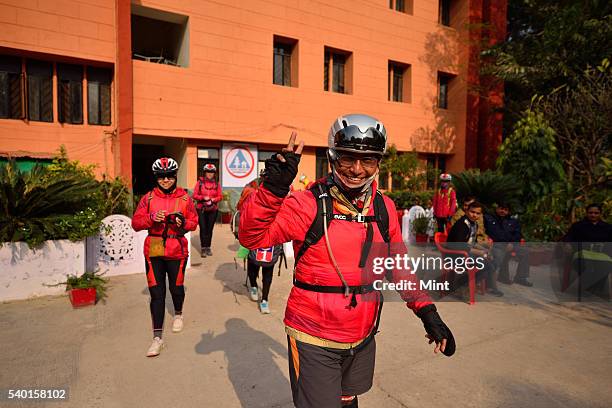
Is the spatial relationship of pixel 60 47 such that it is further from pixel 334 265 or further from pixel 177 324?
pixel 334 265

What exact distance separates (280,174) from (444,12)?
22217 mm

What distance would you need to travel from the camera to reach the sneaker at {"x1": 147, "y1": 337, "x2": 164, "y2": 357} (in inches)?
153

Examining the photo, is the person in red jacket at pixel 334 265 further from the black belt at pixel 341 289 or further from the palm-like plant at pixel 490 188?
the palm-like plant at pixel 490 188

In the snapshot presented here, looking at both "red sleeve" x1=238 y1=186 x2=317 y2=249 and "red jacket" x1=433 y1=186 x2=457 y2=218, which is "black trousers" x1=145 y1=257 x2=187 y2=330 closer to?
"red sleeve" x1=238 y1=186 x2=317 y2=249

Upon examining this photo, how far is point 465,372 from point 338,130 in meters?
2.90

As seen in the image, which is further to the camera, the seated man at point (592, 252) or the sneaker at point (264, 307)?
the seated man at point (592, 252)

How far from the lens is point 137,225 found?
4180 millimetres

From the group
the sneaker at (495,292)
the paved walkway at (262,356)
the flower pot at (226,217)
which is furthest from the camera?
the flower pot at (226,217)

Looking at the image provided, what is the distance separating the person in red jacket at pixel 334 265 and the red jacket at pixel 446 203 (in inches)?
299

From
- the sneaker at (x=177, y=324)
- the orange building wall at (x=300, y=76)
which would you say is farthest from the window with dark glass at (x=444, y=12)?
the sneaker at (x=177, y=324)

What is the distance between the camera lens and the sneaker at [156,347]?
3.89m

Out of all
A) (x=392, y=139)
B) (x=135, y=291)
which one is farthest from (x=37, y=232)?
(x=392, y=139)

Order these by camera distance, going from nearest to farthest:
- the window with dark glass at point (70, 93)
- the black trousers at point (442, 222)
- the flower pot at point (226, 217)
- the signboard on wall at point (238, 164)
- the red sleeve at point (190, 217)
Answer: the red sleeve at point (190, 217) < the black trousers at point (442, 222) < the window with dark glass at point (70, 93) < the flower pot at point (226, 217) < the signboard on wall at point (238, 164)

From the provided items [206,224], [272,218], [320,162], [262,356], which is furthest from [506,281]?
[320,162]
